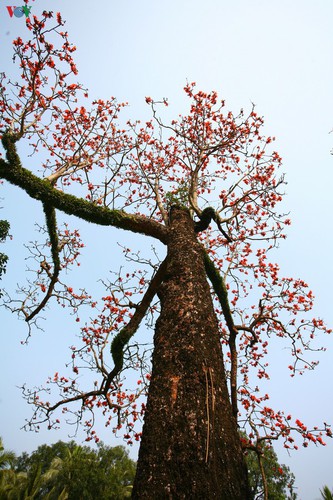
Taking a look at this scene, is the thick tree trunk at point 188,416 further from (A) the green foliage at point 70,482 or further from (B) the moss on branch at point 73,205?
(A) the green foliage at point 70,482

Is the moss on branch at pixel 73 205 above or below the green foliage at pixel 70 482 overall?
above

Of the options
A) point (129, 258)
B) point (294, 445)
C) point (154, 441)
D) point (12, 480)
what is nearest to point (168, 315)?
point (154, 441)

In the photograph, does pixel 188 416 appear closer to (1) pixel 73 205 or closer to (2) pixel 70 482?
(1) pixel 73 205

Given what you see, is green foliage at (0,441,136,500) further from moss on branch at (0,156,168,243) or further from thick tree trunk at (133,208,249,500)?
thick tree trunk at (133,208,249,500)

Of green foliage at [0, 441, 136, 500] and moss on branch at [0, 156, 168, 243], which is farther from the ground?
moss on branch at [0, 156, 168, 243]

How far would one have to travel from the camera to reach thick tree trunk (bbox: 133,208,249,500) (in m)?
1.66

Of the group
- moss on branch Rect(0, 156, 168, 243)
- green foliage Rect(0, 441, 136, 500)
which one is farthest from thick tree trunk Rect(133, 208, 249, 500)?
green foliage Rect(0, 441, 136, 500)

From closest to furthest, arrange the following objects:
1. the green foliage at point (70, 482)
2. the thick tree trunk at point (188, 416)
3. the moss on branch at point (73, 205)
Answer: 1. the thick tree trunk at point (188, 416)
2. the moss on branch at point (73, 205)
3. the green foliage at point (70, 482)

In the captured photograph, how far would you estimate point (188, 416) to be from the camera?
1.95 metres

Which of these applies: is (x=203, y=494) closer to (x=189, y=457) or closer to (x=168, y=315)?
(x=189, y=457)

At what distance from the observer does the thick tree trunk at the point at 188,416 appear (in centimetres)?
166

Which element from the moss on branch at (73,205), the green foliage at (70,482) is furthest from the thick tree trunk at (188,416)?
the green foliage at (70,482)

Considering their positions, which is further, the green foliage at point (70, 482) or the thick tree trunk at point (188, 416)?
the green foliage at point (70, 482)

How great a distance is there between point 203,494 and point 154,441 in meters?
0.43
